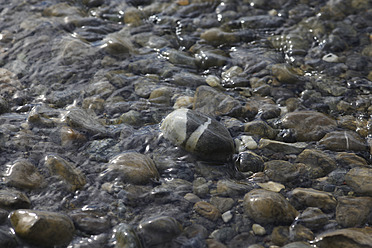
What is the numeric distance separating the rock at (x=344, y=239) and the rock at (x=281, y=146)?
744 mm

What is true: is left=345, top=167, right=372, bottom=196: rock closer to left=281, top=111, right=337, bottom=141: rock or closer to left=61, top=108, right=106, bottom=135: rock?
left=281, top=111, right=337, bottom=141: rock

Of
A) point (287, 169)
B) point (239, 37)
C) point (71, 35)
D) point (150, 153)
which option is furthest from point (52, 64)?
point (287, 169)

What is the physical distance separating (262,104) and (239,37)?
107 centimetres

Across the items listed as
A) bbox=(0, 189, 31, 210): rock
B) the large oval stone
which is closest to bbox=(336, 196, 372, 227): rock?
the large oval stone

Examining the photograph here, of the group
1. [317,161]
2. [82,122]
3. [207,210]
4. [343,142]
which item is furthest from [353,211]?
[82,122]

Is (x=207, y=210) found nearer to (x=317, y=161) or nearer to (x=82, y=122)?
(x=317, y=161)

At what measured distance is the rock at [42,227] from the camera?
1942mm

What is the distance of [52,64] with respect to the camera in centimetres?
350

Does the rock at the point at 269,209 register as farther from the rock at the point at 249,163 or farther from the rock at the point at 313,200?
the rock at the point at 249,163

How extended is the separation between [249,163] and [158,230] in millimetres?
820

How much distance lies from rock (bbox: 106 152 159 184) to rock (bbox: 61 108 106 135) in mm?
357

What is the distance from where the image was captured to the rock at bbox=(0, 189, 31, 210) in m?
2.12

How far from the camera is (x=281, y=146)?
2750 mm

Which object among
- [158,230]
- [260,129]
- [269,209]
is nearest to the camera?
[158,230]
